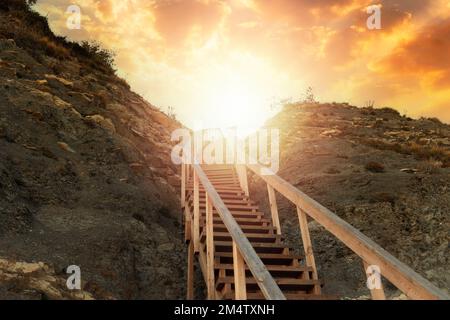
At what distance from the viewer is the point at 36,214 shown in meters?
9.95

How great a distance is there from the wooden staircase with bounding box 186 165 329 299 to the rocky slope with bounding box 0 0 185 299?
137 cm

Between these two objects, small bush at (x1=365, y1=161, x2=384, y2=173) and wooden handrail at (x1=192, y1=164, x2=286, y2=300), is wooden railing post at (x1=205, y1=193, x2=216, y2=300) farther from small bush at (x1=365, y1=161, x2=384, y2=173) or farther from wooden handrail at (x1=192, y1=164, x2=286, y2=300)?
small bush at (x1=365, y1=161, x2=384, y2=173)

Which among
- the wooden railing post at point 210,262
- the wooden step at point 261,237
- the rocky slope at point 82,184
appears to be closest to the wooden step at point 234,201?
the rocky slope at point 82,184

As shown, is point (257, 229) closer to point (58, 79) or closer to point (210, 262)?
point (210, 262)

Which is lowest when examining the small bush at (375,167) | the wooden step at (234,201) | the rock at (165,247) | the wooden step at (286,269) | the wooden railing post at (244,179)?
the wooden step at (286,269)

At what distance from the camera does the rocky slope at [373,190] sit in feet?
32.6

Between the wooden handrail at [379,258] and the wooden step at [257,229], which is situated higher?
the wooden step at [257,229]

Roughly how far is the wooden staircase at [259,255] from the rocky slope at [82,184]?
4.49ft

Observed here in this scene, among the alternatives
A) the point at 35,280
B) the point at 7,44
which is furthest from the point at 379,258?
the point at 7,44

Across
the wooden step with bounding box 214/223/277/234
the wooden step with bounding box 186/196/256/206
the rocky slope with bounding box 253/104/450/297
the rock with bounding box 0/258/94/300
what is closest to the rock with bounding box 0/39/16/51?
the wooden step with bounding box 186/196/256/206

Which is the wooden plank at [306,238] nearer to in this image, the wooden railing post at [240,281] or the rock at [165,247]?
the wooden railing post at [240,281]

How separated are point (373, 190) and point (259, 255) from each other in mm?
6014

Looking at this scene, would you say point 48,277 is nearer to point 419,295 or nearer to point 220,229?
point 220,229
